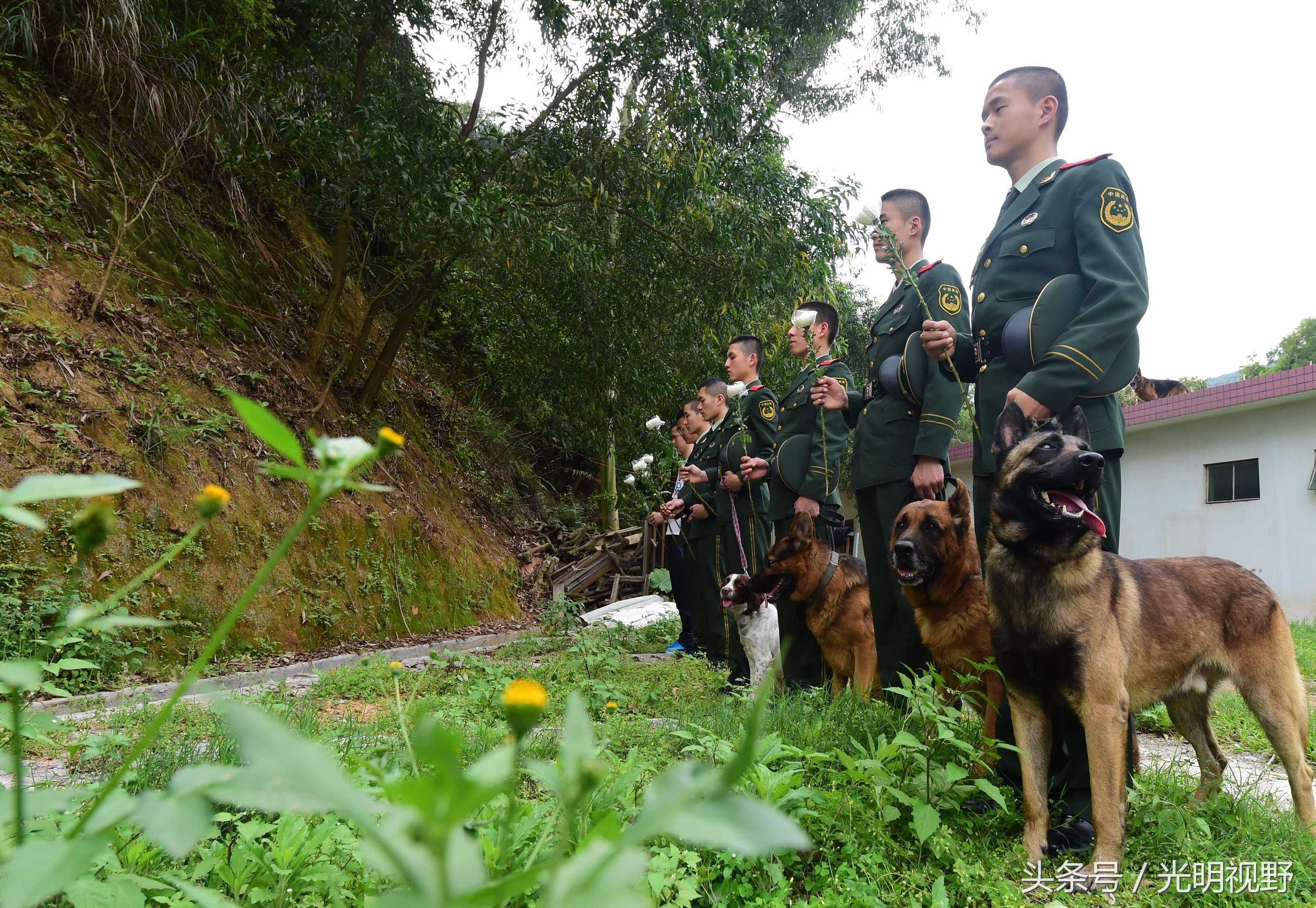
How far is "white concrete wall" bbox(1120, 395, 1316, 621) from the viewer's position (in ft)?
35.4

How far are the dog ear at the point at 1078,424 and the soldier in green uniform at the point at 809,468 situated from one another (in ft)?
6.98

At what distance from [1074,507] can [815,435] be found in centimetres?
272

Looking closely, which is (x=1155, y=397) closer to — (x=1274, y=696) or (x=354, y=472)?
(x=1274, y=696)

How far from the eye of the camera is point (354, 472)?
580 mm

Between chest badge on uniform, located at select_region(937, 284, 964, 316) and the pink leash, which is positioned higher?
chest badge on uniform, located at select_region(937, 284, 964, 316)

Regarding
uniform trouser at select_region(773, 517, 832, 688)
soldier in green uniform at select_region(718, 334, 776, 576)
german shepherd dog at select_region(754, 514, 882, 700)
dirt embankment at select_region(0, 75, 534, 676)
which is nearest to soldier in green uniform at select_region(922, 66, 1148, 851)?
german shepherd dog at select_region(754, 514, 882, 700)

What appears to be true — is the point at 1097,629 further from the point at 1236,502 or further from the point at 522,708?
the point at 1236,502

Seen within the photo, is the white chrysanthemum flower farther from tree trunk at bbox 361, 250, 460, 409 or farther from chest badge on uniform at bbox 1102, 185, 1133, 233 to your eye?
tree trunk at bbox 361, 250, 460, 409

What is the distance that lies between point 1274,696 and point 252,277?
9.73 metres

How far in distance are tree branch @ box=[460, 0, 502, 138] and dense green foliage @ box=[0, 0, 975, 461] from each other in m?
0.03

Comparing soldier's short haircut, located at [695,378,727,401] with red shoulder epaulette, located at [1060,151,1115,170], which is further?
soldier's short haircut, located at [695,378,727,401]

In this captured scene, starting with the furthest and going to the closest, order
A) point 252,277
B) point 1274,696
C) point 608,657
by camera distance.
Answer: point 252,277 < point 608,657 < point 1274,696

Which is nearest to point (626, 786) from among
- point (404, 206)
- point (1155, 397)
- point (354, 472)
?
point (354, 472)

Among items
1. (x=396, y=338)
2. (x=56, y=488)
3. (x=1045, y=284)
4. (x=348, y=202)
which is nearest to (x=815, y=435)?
(x=1045, y=284)
